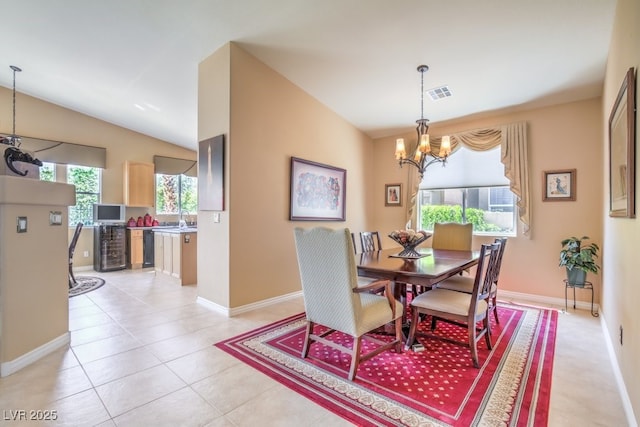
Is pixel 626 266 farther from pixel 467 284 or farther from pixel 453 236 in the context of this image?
pixel 453 236

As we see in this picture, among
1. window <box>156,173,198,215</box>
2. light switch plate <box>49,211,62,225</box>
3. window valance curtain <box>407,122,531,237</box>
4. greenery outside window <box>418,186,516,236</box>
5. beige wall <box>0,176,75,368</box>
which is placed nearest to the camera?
beige wall <box>0,176,75,368</box>

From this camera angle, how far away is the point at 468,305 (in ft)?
7.74

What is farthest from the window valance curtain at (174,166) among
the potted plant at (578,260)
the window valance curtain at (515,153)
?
the potted plant at (578,260)

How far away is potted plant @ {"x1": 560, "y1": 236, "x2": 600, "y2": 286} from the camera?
3.43 m

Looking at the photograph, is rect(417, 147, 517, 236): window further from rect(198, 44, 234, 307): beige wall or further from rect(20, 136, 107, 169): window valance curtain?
rect(20, 136, 107, 169): window valance curtain

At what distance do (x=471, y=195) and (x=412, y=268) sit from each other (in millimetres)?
2903

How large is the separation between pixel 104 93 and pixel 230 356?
5.08 meters

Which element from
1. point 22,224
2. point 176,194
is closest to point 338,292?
point 22,224

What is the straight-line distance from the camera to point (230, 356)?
Answer: 93.7 inches

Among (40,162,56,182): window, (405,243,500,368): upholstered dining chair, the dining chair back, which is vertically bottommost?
(405,243,500,368): upholstered dining chair

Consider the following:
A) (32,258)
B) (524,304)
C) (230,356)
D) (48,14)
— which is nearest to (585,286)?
(524,304)

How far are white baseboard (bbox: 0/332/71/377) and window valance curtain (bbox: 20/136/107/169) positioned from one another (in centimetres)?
476

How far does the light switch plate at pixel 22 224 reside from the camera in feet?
7.25

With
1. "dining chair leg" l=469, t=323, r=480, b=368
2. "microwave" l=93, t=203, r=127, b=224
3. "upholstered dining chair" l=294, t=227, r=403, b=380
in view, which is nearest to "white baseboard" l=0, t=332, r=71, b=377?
"upholstered dining chair" l=294, t=227, r=403, b=380
